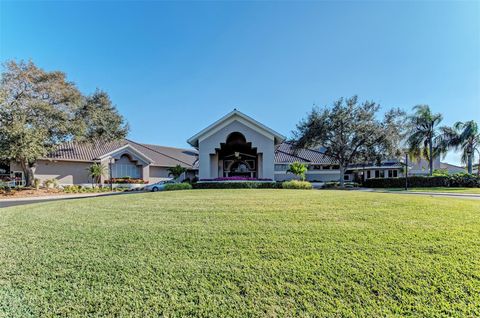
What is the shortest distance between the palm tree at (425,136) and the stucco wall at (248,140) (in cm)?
2078

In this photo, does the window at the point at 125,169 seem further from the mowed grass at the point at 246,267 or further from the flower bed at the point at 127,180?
the mowed grass at the point at 246,267

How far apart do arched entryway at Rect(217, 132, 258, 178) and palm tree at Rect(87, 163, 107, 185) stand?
44.5 feet

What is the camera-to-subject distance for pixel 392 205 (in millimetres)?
7582

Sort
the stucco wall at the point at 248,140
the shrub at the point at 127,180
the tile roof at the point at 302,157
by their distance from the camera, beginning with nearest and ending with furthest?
→ the stucco wall at the point at 248,140 → the shrub at the point at 127,180 → the tile roof at the point at 302,157

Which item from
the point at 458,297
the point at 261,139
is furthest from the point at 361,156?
the point at 458,297

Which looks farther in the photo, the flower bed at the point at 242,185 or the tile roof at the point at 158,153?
the tile roof at the point at 158,153

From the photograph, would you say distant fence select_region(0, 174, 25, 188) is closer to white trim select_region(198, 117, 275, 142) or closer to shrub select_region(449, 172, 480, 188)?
white trim select_region(198, 117, 275, 142)

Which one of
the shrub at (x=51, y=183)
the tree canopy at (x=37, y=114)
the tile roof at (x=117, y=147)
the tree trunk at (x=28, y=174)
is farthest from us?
the tile roof at (x=117, y=147)

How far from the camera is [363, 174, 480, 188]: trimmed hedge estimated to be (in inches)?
909

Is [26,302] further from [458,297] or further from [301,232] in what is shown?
[458,297]

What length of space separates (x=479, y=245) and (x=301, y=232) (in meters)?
3.26

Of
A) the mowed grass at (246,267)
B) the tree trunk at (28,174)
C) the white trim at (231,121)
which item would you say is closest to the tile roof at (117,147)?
the tree trunk at (28,174)

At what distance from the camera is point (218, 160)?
78.8 feet

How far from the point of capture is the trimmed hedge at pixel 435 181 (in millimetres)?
23080
